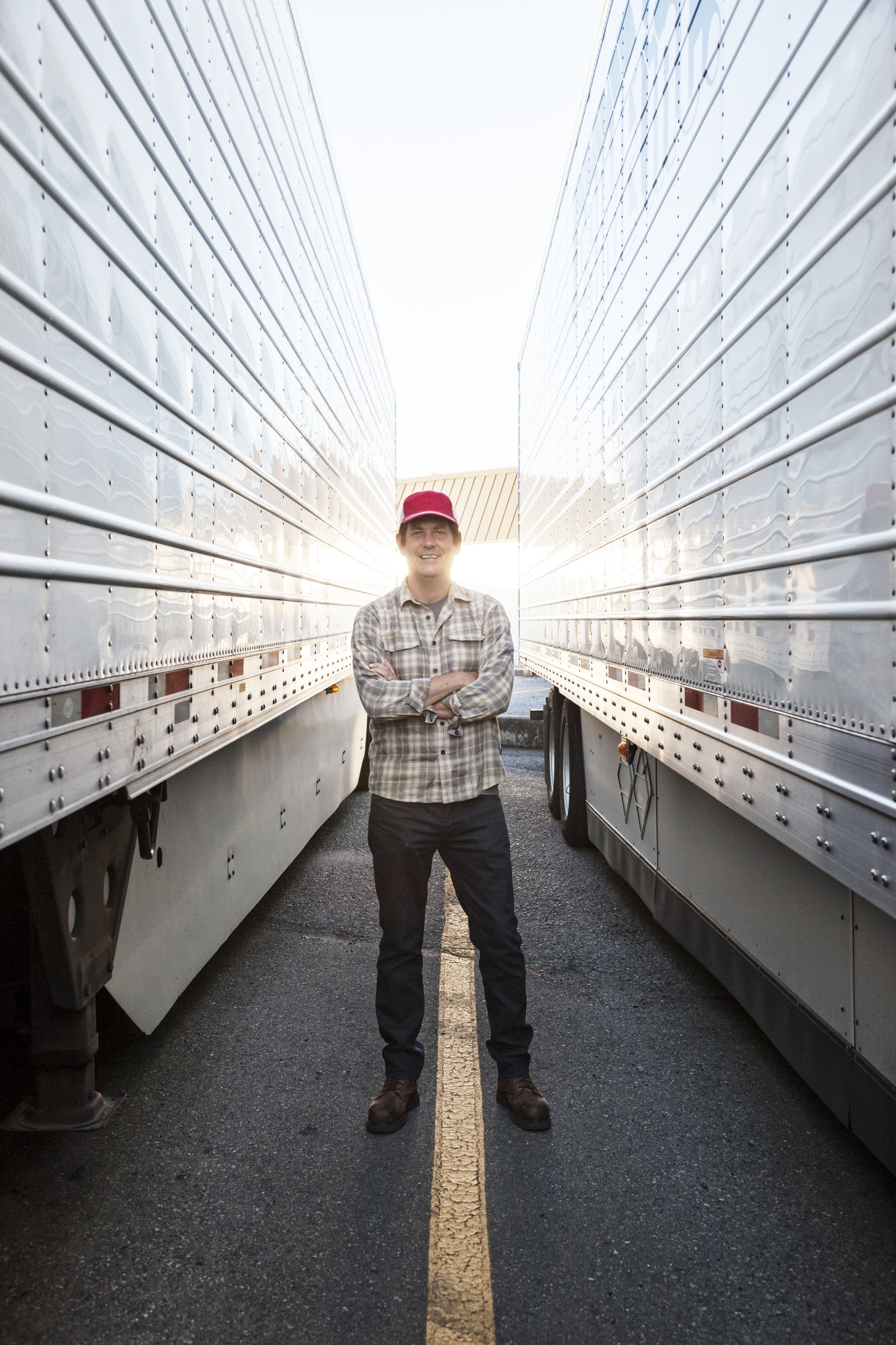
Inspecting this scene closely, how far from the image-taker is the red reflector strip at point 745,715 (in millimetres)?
2516

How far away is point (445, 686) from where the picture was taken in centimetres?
313

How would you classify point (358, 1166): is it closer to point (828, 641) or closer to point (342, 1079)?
point (342, 1079)

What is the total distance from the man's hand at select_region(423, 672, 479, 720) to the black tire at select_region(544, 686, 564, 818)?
13.4 feet

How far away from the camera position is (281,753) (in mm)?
5105

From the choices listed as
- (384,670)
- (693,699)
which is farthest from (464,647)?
(693,699)

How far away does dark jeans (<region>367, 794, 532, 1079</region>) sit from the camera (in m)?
3.01

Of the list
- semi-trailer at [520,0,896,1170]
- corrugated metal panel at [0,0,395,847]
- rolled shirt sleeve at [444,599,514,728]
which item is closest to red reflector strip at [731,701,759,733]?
semi-trailer at [520,0,896,1170]

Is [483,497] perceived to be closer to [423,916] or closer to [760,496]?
[423,916]

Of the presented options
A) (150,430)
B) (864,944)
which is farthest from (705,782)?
(150,430)

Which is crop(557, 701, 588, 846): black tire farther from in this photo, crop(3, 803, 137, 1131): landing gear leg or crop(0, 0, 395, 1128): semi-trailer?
crop(3, 803, 137, 1131): landing gear leg

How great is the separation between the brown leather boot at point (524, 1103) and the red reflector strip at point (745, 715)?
1.35 m

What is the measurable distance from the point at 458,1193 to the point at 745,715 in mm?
1551

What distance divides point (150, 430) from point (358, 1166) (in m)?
2.18

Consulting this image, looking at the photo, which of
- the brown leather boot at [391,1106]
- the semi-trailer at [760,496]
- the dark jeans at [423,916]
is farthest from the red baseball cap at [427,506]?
the brown leather boot at [391,1106]
